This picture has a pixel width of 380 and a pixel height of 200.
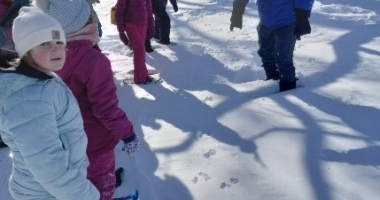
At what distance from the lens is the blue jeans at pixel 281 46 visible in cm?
436

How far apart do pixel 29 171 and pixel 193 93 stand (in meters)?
3.03

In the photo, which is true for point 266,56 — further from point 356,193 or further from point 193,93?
point 356,193

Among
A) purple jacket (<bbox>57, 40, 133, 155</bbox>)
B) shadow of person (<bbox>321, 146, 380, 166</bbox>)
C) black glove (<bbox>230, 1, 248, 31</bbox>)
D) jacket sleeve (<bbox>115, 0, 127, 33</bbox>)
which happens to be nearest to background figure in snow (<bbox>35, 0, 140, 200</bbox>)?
purple jacket (<bbox>57, 40, 133, 155</bbox>)

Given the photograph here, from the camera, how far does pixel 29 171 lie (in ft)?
6.28

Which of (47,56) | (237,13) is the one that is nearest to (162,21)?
(237,13)

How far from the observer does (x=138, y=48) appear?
17.3 ft

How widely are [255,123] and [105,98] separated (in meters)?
1.73

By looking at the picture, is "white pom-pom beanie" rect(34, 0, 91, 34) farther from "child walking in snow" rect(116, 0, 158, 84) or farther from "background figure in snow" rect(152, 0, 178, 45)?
"background figure in snow" rect(152, 0, 178, 45)

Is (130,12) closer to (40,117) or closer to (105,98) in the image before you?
(105,98)

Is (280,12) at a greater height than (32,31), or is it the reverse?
(32,31)

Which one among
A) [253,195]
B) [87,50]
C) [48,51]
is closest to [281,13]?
[253,195]

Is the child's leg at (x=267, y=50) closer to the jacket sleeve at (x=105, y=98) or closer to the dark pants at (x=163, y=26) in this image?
the dark pants at (x=163, y=26)

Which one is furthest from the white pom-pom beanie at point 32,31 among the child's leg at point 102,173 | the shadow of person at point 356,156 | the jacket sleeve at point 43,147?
the shadow of person at point 356,156

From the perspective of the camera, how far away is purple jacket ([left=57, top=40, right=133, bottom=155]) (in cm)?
235
